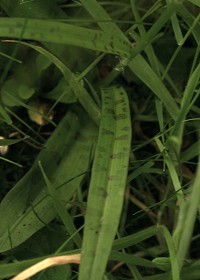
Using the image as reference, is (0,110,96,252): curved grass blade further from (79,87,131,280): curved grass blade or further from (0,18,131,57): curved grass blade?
(0,18,131,57): curved grass blade

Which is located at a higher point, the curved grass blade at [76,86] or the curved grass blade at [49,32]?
the curved grass blade at [49,32]

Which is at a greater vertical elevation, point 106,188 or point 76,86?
point 76,86

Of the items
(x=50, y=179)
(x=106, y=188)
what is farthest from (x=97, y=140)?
(x=106, y=188)

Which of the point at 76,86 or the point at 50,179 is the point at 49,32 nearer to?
the point at 76,86

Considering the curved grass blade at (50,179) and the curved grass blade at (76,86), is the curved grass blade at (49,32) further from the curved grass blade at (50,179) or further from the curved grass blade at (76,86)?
the curved grass blade at (50,179)

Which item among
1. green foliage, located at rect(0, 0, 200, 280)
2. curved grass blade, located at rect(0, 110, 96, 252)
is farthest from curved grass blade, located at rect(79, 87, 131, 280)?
curved grass blade, located at rect(0, 110, 96, 252)

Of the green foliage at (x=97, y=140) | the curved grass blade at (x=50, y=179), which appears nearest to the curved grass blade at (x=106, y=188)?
the green foliage at (x=97, y=140)

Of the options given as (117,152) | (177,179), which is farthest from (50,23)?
(177,179)

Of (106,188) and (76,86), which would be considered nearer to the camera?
(106,188)
